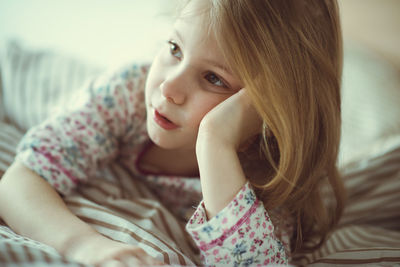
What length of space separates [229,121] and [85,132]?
12.8 inches

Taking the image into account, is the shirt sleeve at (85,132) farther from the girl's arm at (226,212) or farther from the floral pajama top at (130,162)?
the girl's arm at (226,212)

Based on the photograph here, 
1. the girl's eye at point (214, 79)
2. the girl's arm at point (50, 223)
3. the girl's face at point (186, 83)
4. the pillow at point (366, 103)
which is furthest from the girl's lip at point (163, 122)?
the pillow at point (366, 103)

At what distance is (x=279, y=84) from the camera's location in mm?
570

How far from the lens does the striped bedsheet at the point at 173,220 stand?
0.52 meters

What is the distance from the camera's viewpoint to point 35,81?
104cm

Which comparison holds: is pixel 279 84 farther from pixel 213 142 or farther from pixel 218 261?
pixel 218 261

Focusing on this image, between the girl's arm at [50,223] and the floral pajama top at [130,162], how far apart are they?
38 mm

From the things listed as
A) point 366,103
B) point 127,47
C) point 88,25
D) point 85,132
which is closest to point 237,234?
point 85,132

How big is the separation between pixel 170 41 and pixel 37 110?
54 cm

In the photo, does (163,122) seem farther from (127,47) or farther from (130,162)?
(127,47)

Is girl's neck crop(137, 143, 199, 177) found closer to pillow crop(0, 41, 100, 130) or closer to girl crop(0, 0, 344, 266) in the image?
girl crop(0, 0, 344, 266)

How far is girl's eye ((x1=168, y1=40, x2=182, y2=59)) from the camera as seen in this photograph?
2.06 ft

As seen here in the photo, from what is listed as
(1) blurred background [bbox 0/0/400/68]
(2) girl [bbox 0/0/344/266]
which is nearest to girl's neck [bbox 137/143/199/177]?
(2) girl [bbox 0/0/344/266]

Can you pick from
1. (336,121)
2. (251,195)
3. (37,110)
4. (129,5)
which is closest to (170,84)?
(251,195)
